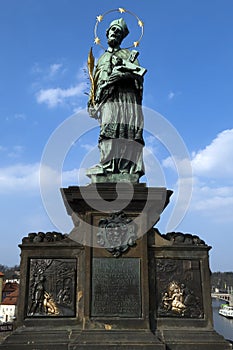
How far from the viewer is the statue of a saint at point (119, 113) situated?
9.49m

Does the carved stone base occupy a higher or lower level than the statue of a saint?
lower

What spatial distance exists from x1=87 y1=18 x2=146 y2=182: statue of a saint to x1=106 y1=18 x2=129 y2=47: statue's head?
3 centimetres

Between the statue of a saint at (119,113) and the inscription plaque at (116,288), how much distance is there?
2125 millimetres

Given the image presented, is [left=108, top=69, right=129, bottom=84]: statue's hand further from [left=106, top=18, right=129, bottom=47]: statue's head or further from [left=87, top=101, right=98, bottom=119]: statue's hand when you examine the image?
[left=106, top=18, right=129, bottom=47]: statue's head

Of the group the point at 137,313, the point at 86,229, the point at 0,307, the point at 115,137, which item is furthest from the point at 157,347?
the point at 0,307

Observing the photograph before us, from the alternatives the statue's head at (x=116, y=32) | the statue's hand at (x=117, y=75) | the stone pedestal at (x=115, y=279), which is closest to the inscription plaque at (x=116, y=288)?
the stone pedestal at (x=115, y=279)

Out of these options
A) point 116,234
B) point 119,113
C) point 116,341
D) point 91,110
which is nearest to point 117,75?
point 119,113

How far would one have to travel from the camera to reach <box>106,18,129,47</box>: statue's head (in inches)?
415

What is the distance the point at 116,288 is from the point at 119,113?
4.52 m

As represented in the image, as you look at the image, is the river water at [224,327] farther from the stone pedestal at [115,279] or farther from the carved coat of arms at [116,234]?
the carved coat of arms at [116,234]

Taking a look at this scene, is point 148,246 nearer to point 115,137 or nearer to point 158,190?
point 158,190

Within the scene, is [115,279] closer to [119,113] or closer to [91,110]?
[119,113]

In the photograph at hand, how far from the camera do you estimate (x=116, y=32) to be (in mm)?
10539

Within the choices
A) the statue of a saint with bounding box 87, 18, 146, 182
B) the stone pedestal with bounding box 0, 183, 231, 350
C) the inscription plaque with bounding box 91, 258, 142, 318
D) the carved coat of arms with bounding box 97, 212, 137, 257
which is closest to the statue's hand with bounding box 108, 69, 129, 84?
the statue of a saint with bounding box 87, 18, 146, 182
